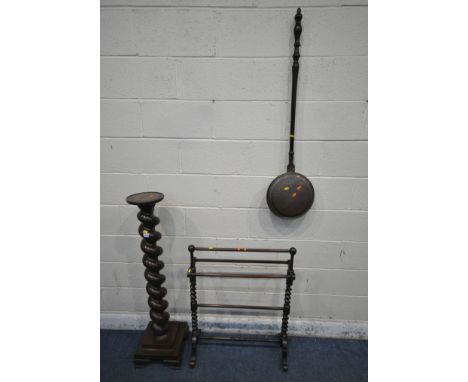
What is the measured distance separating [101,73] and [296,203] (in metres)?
1.19

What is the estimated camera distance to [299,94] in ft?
4.69

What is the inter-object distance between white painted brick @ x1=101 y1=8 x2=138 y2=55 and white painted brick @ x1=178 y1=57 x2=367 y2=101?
0.27m

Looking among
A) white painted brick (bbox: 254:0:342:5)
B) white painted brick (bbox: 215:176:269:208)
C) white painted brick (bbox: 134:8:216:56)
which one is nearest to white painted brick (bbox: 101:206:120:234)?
white painted brick (bbox: 215:176:269:208)

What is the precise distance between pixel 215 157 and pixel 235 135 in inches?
6.1

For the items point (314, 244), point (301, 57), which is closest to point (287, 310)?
point (314, 244)

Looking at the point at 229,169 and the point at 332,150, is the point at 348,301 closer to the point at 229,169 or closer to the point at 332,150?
the point at 332,150

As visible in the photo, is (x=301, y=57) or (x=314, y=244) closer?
(x=301, y=57)

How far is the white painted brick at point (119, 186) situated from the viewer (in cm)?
156

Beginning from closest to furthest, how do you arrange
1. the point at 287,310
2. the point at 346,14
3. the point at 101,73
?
1. the point at 346,14
2. the point at 101,73
3. the point at 287,310

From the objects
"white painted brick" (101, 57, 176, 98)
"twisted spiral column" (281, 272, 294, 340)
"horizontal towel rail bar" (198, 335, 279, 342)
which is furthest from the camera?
"horizontal towel rail bar" (198, 335, 279, 342)

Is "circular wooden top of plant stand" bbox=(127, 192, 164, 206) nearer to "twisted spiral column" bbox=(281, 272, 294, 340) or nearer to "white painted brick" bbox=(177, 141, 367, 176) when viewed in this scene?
"white painted brick" bbox=(177, 141, 367, 176)

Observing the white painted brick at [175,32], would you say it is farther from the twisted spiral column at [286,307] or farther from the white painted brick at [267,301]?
the white painted brick at [267,301]

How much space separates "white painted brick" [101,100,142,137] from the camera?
1.48 m

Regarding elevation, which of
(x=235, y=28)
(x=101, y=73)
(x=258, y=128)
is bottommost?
(x=258, y=128)
